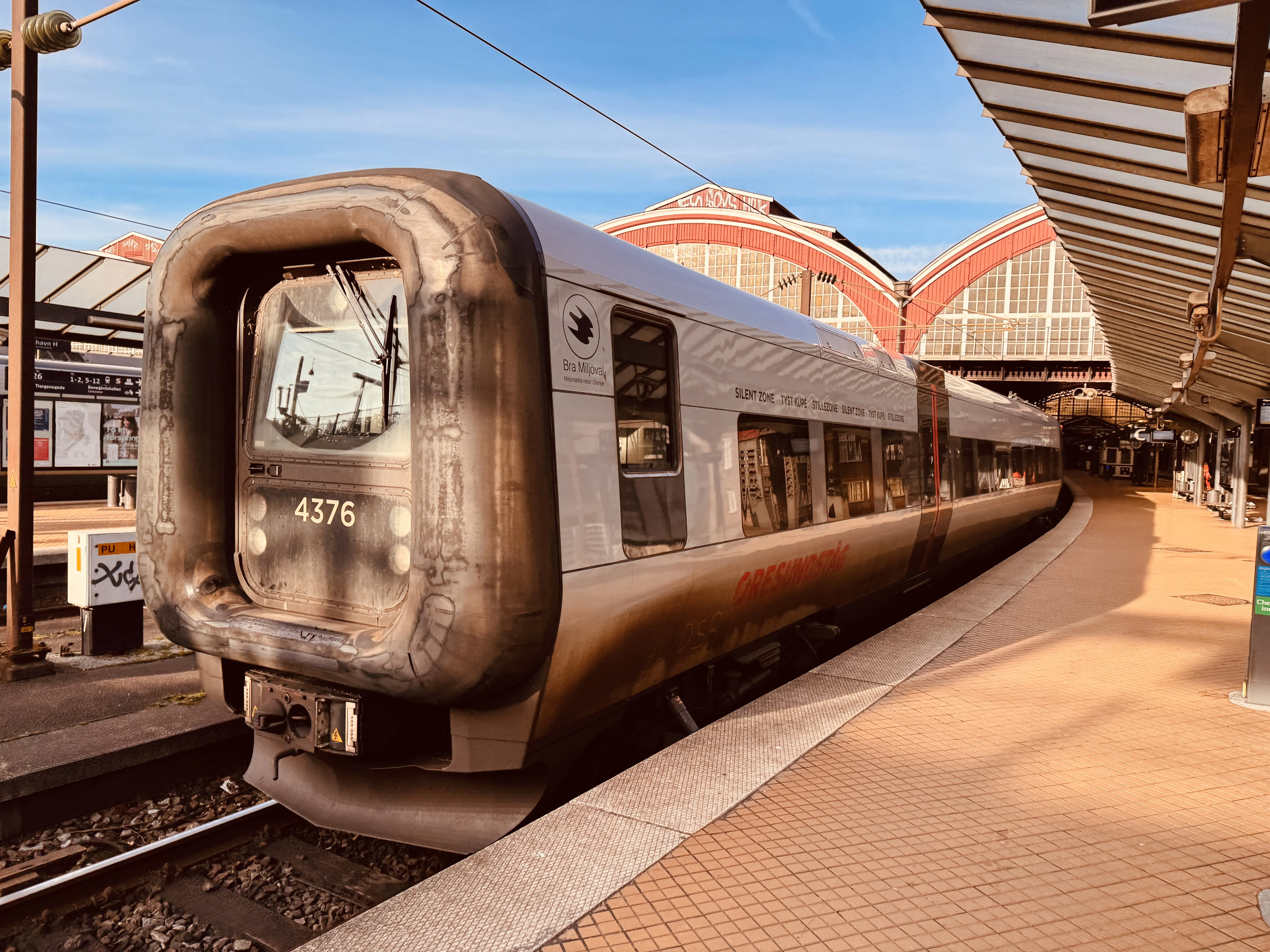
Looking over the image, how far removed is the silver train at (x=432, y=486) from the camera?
3564 mm

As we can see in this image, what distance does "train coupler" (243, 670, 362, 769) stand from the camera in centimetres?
388

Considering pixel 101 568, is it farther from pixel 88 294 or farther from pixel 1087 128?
pixel 1087 128

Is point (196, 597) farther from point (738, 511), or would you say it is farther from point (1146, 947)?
point (1146, 947)

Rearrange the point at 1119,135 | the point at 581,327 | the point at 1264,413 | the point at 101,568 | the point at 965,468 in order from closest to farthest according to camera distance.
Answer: the point at 581,327, the point at 1119,135, the point at 101,568, the point at 965,468, the point at 1264,413

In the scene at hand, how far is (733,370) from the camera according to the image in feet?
17.1

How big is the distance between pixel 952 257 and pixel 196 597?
4558 centimetres

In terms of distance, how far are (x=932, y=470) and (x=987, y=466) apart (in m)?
3.35

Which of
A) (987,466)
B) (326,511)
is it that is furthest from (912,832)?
(987,466)

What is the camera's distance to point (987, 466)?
1248cm

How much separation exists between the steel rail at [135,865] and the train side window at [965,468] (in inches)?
324

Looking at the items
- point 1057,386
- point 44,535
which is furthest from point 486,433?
point 1057,386

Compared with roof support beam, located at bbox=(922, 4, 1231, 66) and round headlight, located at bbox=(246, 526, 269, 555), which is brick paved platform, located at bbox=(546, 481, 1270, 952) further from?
roof support beam, located at bbox=(922, 4, 1231, 66)

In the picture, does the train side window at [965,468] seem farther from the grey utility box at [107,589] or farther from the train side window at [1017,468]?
the grey utility box at [107,589]

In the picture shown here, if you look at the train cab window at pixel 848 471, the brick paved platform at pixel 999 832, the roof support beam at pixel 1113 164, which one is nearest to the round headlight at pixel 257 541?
the brick paved platform at pixel 999 832
